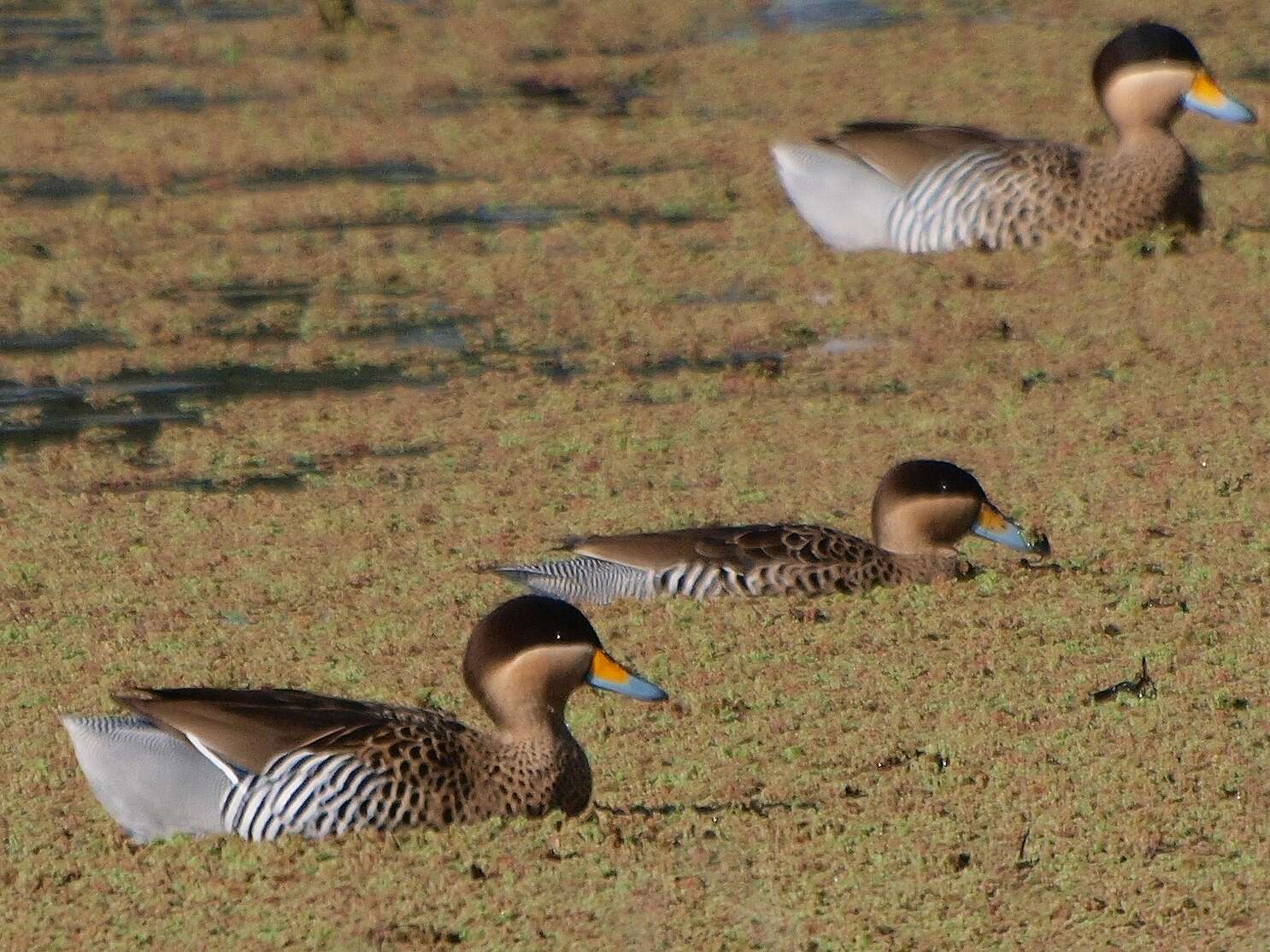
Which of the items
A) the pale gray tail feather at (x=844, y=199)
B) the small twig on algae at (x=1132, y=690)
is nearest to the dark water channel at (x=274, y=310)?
the pale gray tail feather at (x=844, y=199)

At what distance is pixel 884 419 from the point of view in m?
8.28

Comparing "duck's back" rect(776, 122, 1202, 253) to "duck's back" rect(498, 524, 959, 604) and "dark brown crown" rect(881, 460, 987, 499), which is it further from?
"duck's back" rect(498, 524, 959, 604)

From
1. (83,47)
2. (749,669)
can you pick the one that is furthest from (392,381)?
(83,47)

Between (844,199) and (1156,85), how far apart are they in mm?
1440

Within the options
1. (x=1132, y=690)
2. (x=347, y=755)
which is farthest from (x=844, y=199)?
(x=347, y=755)

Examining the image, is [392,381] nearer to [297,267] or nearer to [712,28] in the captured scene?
[297,267]

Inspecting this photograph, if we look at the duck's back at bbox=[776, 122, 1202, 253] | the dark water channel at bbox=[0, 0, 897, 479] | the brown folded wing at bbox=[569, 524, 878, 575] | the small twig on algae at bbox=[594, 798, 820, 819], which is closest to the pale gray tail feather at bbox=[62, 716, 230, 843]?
the small twig on algae at bbox=[594, 798, 820, 819]

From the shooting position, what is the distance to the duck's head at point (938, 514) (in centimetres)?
677

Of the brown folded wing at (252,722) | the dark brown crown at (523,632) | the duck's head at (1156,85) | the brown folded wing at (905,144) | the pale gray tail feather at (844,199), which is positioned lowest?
the brown folded wing at (252,722)

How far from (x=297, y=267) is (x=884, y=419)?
3.17 metres

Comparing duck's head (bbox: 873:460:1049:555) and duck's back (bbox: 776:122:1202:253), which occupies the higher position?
duck's back (bbox: 776:122:1202:253)

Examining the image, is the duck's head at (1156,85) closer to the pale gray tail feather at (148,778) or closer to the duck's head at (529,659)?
the duck's head at (529,659)

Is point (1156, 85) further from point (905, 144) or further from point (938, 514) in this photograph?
point (938, 514)

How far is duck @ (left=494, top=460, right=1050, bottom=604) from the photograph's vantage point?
6.62m
